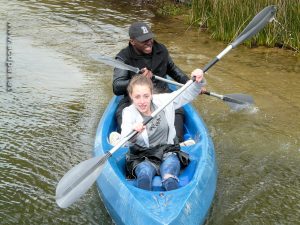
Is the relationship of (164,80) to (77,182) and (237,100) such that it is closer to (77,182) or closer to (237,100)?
(237,100)

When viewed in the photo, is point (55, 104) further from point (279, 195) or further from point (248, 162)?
point (279, 195)

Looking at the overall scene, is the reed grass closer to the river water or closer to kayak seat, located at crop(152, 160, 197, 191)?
the river water

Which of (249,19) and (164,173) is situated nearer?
(164,173)

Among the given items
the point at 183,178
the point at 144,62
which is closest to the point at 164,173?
the point at 183,178

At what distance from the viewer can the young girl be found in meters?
3.52

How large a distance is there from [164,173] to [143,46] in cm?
153

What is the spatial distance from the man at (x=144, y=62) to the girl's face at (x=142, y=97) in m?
0.91

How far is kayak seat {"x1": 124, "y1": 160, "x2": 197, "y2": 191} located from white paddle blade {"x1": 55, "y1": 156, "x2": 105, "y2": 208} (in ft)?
1.13

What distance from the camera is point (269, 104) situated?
6.44 m

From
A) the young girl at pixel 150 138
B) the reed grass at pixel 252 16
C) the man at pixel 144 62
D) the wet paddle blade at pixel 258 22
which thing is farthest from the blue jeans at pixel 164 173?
the reed grass at pixel 252 16

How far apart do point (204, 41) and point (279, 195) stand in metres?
5.51

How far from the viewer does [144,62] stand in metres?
4.87

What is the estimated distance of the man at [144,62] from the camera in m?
4.55

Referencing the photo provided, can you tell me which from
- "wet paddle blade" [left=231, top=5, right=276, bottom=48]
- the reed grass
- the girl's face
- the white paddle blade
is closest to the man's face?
"wet paddle blade" [left=231, top=5, right=276, bottom=48]
